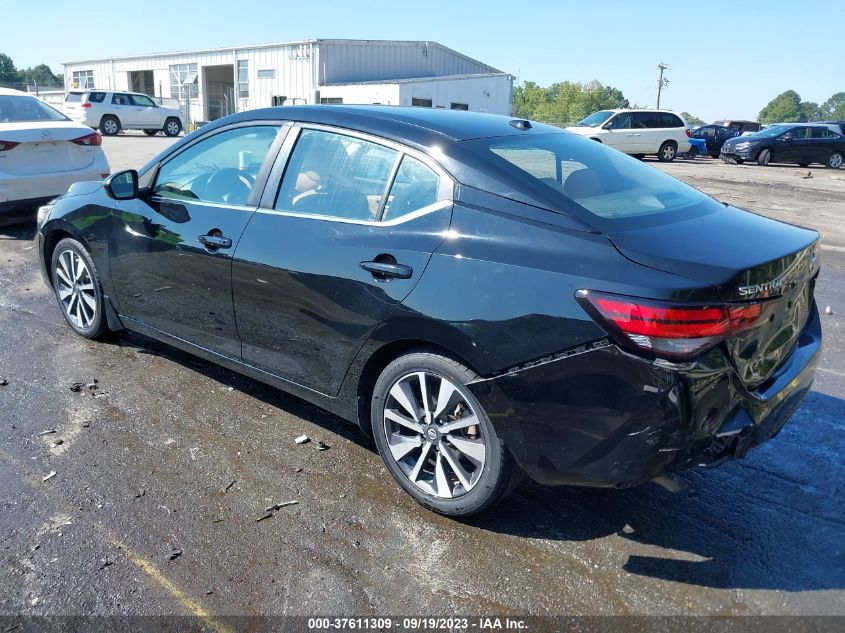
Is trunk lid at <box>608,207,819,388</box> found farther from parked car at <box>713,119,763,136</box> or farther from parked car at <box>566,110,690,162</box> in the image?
parked car at <box>713,119,763,136</box>

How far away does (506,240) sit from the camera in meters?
2.77

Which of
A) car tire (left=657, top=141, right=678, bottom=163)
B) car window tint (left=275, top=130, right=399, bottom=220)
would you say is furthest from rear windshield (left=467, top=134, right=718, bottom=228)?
car tire (left=657, top=141, right=678, bottom=163)

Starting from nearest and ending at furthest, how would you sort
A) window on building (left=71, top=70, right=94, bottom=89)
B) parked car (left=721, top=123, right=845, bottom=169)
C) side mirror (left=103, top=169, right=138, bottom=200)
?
1. side mirror (left=103, top=169, right=138, bottom=200)
2. parked car (left=721, top=123, right=845, bottom=169)
3. window on building (left=71, top=70, right=94, bottom=89)

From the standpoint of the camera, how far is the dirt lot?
2.62 metres

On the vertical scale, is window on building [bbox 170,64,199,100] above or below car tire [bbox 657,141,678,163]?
above

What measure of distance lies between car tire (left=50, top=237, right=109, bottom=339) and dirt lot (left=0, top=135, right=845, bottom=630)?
726 millimetres

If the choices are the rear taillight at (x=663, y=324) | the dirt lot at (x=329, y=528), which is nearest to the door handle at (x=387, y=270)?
the rear taillight at (x=663, y=324)

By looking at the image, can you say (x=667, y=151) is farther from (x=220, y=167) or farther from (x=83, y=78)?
(x=83, y=78)

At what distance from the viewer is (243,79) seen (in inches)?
1544

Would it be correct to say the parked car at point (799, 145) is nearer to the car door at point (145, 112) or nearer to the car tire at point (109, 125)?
the car door at point (145, 112)

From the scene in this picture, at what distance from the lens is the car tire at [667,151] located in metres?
26.3

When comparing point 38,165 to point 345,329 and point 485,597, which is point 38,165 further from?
point 485,597

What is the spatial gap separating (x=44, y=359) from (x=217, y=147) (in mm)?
2062

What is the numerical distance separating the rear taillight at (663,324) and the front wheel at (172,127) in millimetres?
32119
